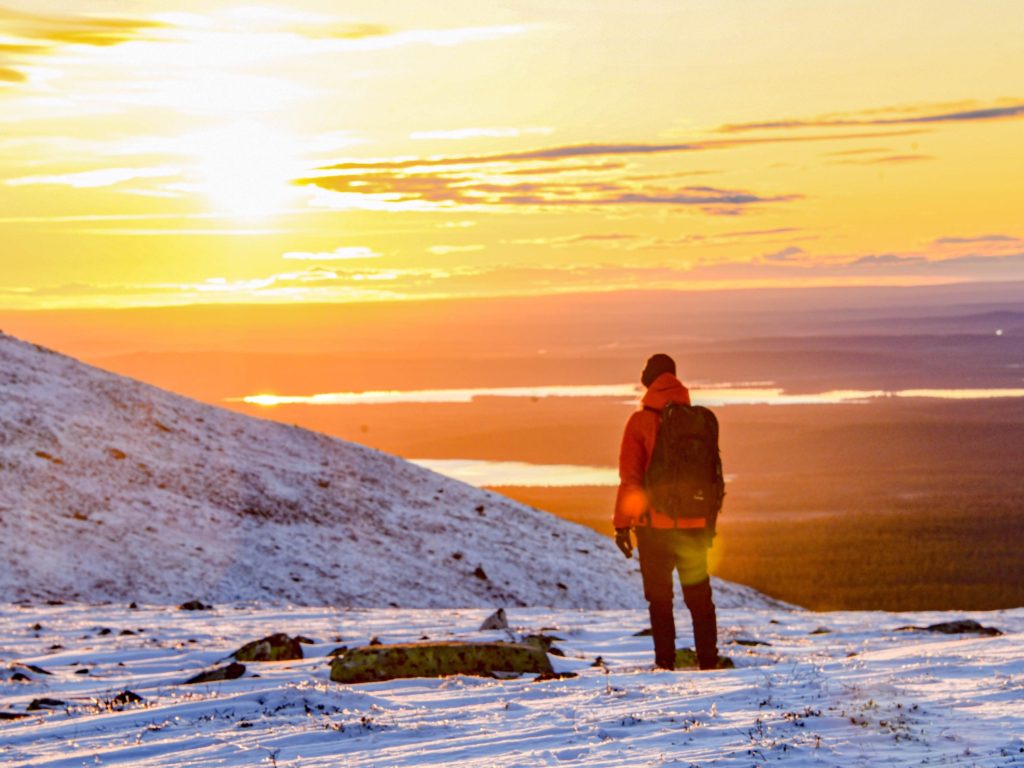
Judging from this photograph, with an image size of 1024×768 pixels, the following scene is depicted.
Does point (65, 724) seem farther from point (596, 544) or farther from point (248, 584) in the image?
point (596, 544)

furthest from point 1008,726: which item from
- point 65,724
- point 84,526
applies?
point 84,526

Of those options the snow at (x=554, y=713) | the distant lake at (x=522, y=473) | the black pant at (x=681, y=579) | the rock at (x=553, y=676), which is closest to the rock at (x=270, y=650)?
the snow at (x=554, y=713)

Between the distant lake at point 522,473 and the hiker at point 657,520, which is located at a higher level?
the distant lake at point 522,473

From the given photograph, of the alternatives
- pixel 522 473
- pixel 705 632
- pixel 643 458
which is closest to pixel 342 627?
pixel 705 632

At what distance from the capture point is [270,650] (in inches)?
558

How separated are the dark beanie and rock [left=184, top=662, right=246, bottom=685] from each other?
4392mm

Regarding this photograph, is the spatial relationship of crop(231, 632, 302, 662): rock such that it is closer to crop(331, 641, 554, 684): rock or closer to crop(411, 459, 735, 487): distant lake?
crop(331, 641, 554, 684): rock

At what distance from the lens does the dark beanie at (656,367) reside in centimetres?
1180

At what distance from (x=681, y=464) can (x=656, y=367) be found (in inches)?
33.2

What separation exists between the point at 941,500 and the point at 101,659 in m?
70.5

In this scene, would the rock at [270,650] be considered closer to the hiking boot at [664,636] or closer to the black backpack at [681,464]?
the hiking boot at [664,636]

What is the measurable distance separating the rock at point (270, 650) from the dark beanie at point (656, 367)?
4911mm

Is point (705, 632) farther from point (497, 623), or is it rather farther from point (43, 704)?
point (43, 704)

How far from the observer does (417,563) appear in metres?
28.5
